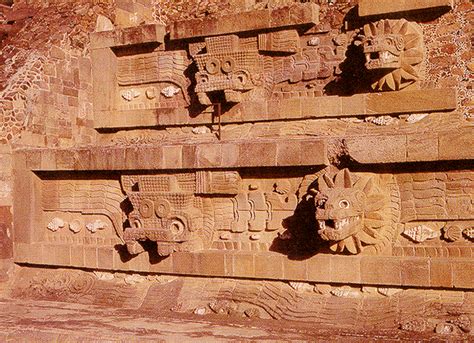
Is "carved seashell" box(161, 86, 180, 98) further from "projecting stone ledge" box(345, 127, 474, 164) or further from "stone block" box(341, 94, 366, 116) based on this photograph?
"projecting stone ledge" box(345, 127, 474, 164)

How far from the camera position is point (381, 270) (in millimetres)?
7270

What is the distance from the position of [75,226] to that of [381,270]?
452cm

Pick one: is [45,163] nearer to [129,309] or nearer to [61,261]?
[61,261]

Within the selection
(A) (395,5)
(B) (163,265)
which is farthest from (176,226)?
(A) (395,5)

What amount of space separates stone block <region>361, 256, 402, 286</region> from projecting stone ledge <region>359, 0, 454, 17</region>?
128 inches

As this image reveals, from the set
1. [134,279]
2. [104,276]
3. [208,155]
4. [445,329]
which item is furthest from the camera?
[104,276]

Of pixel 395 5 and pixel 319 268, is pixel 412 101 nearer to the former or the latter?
pixel 395 5

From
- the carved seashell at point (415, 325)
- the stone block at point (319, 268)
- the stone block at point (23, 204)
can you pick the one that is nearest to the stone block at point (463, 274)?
the carved seashell at point (415, 325)

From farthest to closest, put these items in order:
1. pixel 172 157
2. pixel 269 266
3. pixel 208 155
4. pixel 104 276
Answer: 1. pixel 104 276
2. pixel 172 157
3. pixel 208 155
4. pixel 269 266

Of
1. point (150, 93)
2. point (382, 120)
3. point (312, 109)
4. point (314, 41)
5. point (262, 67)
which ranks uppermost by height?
point (314, 41)

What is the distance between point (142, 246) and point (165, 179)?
101cm

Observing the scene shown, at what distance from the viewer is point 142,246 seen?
850 centimetres

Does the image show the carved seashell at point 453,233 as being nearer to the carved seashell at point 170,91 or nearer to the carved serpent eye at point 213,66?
the carved serpent eye at point 213,66

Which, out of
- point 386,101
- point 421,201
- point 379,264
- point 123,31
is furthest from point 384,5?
point 123,31
